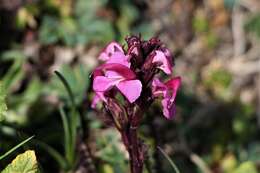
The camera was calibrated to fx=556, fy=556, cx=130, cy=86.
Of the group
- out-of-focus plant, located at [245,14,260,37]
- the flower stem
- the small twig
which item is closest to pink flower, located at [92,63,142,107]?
the flower stem

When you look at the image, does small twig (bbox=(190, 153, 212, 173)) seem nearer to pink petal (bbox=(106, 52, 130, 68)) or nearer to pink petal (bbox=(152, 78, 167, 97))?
pink petal (bbox=(152, 78, 167, 97))

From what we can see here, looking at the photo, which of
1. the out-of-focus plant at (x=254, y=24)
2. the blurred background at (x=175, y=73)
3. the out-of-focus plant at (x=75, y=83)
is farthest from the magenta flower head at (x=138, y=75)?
the out-of-focus plant at (x=254, y=24)

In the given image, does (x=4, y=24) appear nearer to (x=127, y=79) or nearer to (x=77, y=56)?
(x=77, y=56)

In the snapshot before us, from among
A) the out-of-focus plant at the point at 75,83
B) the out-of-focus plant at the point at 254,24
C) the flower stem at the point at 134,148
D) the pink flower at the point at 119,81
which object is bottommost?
the flower stem at the point at 134,148

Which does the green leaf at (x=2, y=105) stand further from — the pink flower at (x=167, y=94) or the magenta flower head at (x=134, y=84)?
the pink flower at (x=167, y=94)

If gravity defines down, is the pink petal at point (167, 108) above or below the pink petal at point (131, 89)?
below
